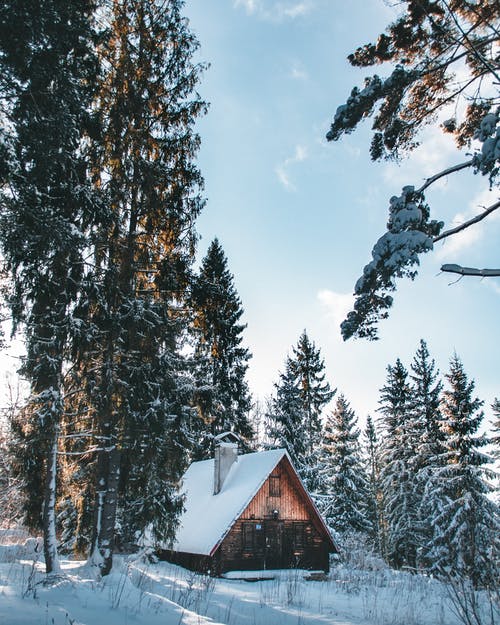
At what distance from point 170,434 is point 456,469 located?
18.2m

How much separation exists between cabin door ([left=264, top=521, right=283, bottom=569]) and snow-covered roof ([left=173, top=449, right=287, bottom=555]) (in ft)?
6.47

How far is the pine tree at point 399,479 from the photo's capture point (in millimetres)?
28344

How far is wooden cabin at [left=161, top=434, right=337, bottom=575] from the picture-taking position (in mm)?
20391

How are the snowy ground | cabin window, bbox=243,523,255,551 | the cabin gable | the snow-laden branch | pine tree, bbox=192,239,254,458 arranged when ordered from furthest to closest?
pine tree, bbox=192,239,254,458, cabin window, bbox=243,523,255,551, the cabin gable, the snow-laden branch, the snowy ground

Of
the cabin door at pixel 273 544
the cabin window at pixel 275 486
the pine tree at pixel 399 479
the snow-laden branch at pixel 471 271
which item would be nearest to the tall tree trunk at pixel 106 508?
the snow-laden branch at pixel 471 271

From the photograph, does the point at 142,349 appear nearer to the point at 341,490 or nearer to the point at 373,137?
the point at 373,137

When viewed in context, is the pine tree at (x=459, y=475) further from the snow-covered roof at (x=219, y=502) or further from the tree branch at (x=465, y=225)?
the tree branch at (x=465, y=225)

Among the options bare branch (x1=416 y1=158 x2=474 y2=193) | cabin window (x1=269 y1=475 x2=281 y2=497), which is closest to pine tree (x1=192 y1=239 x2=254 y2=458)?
cabin window (x1=269 y1=475 x2=281 y2=497)

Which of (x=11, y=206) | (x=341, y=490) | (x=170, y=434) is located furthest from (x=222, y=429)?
(x=11, y=206)

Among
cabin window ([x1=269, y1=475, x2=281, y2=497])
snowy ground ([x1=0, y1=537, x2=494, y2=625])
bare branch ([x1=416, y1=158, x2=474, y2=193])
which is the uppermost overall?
bare branch ([x1=416, y1=158, x2=474, y2=193])

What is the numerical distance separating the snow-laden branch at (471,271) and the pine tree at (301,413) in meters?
23.8

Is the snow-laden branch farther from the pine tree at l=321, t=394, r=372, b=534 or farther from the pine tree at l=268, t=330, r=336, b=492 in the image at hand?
the pine tree at l=321, t=394, r=372, b=534

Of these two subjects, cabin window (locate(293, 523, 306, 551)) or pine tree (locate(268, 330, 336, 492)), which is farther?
pine tree (locate(268, 330, 336, 492))

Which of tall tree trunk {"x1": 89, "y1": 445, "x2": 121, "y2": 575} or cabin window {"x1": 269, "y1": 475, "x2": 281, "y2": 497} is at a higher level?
cabin window {"x1": 269, "y1": 475, "x2": 281, "y2": 497}
